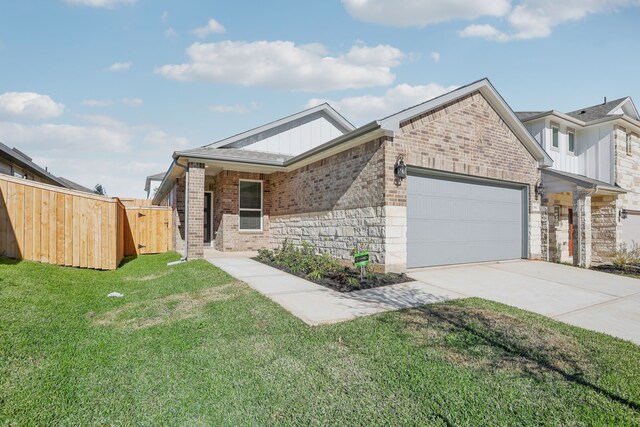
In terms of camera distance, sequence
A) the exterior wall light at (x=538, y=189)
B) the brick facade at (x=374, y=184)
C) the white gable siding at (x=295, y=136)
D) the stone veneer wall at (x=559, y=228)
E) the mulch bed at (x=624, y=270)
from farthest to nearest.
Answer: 1. the white gable siding at (x=295, y=136)
2. the stone veneer wall at (x=559, y=228)
3. the exterior wall light at (x=538, y=189)
4. the mulch bed at (x=624, y=270)
5. the brick facade at (x=374, y=184)

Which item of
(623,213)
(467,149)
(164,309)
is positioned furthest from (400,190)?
(623,213)

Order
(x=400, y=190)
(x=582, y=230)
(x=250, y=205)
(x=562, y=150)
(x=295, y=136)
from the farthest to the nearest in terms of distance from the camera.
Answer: (x=295, y=136) < (x=562, y=150) < (x=250, y=205) < (x=582, y=230) < (x=400, y=190)

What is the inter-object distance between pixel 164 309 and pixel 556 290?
23.9 feet

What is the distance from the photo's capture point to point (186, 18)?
28.3 ft

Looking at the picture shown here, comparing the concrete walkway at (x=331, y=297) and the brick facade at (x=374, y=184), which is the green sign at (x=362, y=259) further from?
the brick facade at (x=374, y=184)

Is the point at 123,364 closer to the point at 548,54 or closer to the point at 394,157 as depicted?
the point at 394,157

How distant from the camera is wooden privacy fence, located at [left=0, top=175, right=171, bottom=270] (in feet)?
22.2

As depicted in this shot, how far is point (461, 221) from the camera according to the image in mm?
9227

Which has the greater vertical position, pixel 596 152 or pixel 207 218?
pixel 596 152

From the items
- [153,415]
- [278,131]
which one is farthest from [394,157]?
[278,131]

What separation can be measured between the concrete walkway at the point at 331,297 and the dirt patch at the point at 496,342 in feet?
2.27

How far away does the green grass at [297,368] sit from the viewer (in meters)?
2.47

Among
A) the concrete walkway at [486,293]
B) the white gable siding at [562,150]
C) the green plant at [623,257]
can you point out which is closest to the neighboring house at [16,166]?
the concrete walkway at [486,293]

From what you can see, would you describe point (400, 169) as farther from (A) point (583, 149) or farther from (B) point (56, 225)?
(A) point (583, 149)
